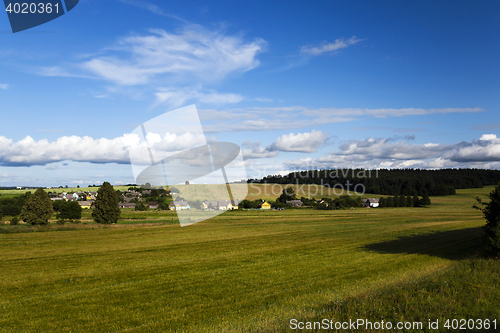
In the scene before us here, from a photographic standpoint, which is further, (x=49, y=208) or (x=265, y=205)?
(x=265, y=205)

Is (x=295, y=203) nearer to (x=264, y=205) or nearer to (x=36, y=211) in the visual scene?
(x=264, y=205)

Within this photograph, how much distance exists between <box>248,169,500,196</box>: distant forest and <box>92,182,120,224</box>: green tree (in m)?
65.9

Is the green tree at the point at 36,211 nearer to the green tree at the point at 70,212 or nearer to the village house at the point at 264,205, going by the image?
the green tree at the point at 70,212

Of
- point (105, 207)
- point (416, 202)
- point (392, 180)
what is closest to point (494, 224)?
point (105, 207)

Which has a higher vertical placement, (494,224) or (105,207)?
(105,207)

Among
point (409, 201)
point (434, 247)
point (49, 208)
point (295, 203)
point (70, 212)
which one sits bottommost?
point (409, 201)

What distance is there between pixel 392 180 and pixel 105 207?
118 meters

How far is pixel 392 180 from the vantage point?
132 meters

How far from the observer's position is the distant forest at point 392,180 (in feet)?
397

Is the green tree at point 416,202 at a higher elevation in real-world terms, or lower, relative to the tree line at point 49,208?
lower

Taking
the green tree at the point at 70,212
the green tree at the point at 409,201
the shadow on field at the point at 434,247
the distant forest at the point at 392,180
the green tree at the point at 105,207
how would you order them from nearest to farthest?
1. the shadow on field at the point at 434,247
2. the green tree at the point at 105,207
3. the green tree at the point at 70,212
4. the green tree at the point at 409,201
5. the distant forest at the point at 392,180

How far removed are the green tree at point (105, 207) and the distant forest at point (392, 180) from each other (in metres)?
65.9

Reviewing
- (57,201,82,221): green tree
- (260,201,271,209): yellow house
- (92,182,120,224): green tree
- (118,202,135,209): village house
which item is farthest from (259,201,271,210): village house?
(57,201,82,221): green tree

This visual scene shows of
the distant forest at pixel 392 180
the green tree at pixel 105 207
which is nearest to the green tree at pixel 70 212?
the green tree at pixel 105 207
